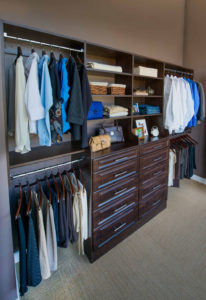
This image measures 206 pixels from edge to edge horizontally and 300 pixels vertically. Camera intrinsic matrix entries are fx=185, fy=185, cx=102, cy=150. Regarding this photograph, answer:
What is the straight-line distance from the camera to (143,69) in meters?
2.39

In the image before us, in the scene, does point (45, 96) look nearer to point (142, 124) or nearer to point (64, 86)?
point (64, 86)

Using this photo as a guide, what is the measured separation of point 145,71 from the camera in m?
2.42

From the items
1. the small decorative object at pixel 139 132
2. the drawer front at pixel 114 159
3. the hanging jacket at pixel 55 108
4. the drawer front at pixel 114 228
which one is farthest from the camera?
the small decorative object at pixel 139 132

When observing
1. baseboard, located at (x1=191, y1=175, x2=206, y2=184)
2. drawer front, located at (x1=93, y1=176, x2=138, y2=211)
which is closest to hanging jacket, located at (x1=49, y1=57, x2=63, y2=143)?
drawer front, located at (x1=93, y1=176, x2=138, y2=211)

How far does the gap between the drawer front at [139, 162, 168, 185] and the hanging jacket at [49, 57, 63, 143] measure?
46.8 inches

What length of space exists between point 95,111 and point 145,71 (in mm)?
981

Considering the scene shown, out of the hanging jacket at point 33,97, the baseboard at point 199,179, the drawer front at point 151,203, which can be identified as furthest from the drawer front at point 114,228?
the baseboard at point 199,179

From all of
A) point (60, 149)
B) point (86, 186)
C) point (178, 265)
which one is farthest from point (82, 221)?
point (178, 265)

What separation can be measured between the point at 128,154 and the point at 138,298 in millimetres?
1305

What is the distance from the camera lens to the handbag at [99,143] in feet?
6.11

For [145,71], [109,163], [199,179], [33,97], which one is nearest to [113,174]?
[109,163]

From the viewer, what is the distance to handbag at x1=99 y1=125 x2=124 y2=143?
219 cm

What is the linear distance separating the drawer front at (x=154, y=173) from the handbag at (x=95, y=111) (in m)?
0.88

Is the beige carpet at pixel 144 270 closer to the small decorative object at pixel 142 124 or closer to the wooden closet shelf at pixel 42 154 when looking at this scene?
the wooden closet shelf at pixel 42 154
